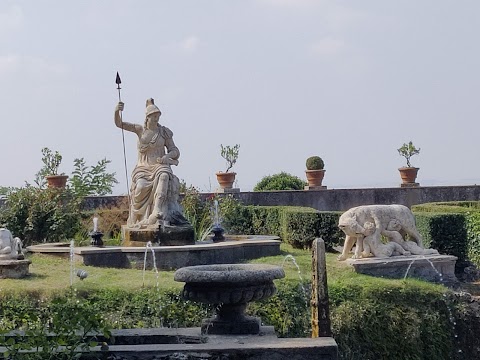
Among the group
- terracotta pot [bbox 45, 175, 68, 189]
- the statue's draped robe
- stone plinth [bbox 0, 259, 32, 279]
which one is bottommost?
stone plinth [bbox 0, 259, 32, 279]

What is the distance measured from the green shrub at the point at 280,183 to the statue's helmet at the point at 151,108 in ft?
36.4

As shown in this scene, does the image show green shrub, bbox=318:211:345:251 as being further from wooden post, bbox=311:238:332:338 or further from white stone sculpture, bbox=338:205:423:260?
wooden post, bbox=311:238:332:338

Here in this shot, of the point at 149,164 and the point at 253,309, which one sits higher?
the point at 149,164

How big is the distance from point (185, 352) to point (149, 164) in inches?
298

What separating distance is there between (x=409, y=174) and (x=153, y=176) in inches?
542

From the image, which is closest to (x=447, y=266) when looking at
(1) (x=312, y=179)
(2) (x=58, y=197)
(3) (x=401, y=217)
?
(3) (x=401, y=217)

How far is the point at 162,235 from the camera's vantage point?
41.0 feet

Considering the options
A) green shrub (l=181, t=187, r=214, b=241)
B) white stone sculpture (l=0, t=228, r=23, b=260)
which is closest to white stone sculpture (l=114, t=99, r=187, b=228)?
white stone sculpture (l=0, t=228, r=23, b=260)

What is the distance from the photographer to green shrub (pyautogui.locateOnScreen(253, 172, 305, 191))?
78.0ft

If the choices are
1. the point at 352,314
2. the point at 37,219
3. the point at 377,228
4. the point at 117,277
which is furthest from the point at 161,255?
the point at 37,219

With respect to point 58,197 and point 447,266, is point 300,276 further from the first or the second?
point 58,197

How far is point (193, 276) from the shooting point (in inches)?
247

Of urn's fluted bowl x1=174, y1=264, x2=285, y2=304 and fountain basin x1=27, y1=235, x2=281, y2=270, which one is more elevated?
fountain basin x1=27, y1=235, x2=281, y2=270

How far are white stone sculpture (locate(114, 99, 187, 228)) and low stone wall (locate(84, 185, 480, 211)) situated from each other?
342 inches
